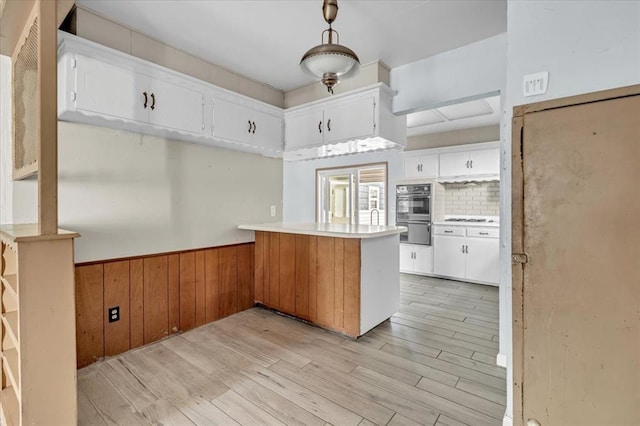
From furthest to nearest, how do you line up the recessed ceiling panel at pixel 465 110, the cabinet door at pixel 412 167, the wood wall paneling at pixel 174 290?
the cabinet door at pixel 412 167 < the recessed ceiling panel at pixel 465 110 < the wood wall paneling at pixel 174 290

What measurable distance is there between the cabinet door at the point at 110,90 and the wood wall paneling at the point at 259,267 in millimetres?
1710

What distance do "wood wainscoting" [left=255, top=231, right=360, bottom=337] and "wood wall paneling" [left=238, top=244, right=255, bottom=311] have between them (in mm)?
81

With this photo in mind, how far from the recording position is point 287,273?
3295mm

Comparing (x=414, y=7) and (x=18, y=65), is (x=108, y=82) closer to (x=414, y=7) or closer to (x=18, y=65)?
(x=18, y=65)

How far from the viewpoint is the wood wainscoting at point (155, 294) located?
7.79 ft

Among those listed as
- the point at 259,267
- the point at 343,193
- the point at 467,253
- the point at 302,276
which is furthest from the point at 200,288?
the point at 467,253

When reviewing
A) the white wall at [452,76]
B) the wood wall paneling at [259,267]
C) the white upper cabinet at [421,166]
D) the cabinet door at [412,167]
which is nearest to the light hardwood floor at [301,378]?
the wood wall paneling at [259,267]

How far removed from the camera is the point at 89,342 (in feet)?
7.77

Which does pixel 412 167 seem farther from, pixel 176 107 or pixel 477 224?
pixel 176 107

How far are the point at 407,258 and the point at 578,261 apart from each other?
415 cm

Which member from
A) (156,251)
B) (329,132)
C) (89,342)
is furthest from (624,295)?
(89,342)

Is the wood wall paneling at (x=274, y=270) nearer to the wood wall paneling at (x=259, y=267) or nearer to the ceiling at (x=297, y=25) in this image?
the wood wall paneling at (x=259, y=267)

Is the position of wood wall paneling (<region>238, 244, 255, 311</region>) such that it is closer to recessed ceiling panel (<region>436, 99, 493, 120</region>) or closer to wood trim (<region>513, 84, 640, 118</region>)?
wood trim (<region>513, 84, 640, 118</region>)

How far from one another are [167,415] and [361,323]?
5.29ft
